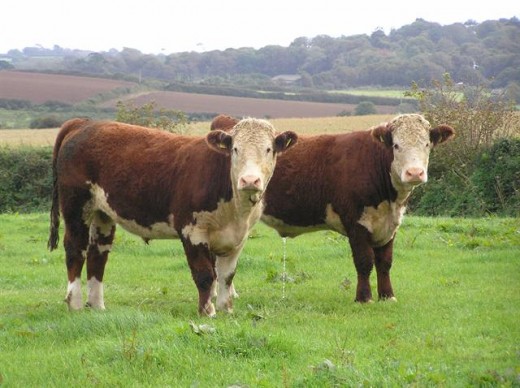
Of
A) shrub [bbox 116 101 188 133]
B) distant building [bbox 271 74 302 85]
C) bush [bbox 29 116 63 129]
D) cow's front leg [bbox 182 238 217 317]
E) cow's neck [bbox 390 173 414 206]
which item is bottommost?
bush [bbox 29 116 63 129]

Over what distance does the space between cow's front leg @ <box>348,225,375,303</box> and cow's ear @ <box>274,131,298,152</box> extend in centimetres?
173

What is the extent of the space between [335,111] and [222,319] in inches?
1796

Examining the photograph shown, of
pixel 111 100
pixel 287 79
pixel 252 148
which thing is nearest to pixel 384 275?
pixel 252 148

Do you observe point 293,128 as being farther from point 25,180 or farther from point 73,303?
point 73,303

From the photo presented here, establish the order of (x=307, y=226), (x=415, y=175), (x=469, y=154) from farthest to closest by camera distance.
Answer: (x=469, y=154)
(x=307, y=226)
(x=415, y=175)

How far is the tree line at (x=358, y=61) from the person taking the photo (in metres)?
42.8

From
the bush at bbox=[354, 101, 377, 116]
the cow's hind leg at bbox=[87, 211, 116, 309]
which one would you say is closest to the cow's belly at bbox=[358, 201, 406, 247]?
the cow's hind leg at bbox=[87, 211, 116, 309]

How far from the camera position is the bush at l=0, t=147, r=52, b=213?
3262 centimetres

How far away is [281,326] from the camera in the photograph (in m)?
9.15

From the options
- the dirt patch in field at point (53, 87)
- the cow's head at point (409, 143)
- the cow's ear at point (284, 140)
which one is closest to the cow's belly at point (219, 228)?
the cow's ear at point (284, 140)

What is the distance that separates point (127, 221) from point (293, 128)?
30.5 m

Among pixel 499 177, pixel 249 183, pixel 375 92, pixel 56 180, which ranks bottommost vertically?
pixel 375 92

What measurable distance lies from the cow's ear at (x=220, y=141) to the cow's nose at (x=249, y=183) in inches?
28.4

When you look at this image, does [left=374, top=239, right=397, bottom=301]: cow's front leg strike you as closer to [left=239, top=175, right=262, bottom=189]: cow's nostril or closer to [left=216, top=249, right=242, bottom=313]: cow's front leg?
[left=216, top=249, right=242, bottom=313]: cow's front leg
